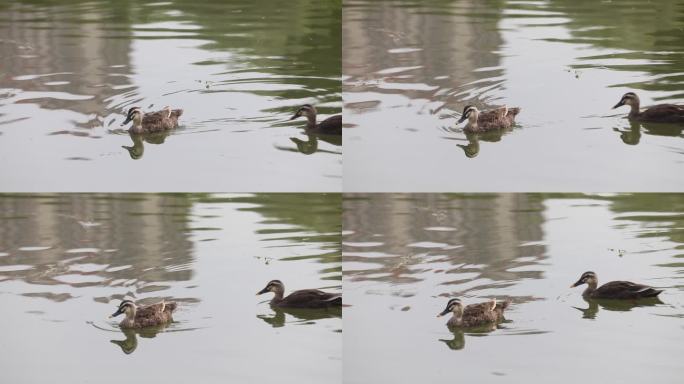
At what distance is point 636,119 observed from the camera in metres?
3.12

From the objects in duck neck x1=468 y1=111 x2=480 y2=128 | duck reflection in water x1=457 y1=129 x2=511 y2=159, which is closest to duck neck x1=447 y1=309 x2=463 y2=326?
duck reflection in water x1=457 y1=129 x2=511 y2=159

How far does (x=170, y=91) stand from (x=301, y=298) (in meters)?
0.86

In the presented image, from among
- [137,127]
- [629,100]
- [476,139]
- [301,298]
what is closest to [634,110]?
[629,100]

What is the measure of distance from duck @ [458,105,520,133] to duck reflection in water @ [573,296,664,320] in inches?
26.2

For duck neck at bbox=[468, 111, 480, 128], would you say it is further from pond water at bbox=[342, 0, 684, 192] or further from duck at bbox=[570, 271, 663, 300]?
duck at bbox=[570, 271, 663, 300]

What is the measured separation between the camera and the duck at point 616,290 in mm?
3072

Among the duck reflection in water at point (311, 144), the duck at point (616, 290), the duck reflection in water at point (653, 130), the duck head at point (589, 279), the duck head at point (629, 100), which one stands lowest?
the duck at point (616, 290)

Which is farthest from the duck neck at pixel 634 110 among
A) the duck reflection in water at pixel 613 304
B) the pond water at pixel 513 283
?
the duck reflection in water at pixel 613 304

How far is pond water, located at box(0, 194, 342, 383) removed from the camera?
3125 mm

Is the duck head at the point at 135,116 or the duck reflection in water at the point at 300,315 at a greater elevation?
the duck head at the point at 135,116

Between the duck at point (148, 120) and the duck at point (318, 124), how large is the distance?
1.45ft

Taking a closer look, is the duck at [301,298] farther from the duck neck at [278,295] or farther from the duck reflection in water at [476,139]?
the duck reflection in water at [476,139]

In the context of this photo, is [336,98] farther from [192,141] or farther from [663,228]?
[663,228]

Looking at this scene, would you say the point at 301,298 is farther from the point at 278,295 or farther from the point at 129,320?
the point at 129,320
